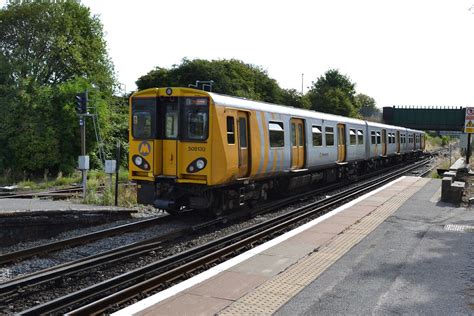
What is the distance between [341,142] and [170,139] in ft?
34.2

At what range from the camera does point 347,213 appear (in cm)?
1183

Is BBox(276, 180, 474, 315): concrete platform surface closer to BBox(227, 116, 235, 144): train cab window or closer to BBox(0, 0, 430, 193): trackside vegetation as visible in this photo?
BBox(227, 116, 235, 144): train cab window

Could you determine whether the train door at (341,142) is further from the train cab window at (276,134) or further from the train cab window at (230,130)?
the train cab window at (230,130)

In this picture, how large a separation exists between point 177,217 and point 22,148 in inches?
781

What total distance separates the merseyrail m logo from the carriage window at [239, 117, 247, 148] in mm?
2202

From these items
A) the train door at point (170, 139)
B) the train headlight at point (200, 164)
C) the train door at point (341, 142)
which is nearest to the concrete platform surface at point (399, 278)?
the train headlight at point (200, 164)

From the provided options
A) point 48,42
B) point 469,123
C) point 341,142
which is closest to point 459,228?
point 469,123

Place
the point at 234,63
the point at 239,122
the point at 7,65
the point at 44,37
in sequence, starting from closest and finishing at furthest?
the point at 239,122, the point at 7,65, the point at 44,37, the point at 234,63

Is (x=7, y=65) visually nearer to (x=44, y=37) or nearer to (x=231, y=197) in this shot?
(x=44, y=37)

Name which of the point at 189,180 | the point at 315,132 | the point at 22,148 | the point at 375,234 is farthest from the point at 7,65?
the point at 375,234

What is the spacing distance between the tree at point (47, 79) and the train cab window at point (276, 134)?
18509mm

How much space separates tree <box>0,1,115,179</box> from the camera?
28531 mm

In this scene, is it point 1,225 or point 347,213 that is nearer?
point 1,225

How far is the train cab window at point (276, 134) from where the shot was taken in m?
13.1
